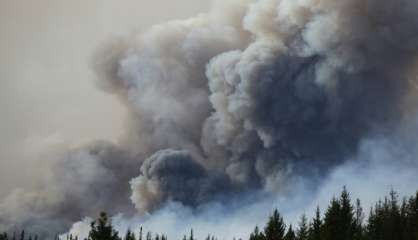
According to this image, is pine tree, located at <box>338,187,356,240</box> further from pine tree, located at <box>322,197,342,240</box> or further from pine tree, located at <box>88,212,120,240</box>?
pine tree, located at <box>88,212,120,240</box>

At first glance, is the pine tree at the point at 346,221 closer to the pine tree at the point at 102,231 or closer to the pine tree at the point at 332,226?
the pine tree at the point at 332,226

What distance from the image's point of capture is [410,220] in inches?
3061

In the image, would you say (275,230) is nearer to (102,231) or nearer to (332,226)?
(332,226)

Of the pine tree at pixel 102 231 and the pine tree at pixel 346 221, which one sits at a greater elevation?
the pine tree at pixel 346 221

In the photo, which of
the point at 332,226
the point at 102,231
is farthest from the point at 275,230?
the point at 102,231

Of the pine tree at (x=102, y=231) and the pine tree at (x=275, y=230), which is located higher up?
the pine tree at (x=275, y=230)

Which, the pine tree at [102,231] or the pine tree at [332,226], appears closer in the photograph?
the pine tree at [102,231]


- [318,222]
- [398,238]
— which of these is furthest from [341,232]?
[398,238]

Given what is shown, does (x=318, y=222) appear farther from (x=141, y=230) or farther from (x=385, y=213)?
(x=141, y=230)

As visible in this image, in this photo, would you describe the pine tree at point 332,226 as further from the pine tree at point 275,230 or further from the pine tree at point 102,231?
the pine tree at point 102,231

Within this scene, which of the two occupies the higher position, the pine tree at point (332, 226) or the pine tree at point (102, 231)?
the pine tree at point (332, 226)

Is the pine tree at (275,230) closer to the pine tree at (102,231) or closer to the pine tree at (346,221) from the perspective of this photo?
the pine tree at (346,221)

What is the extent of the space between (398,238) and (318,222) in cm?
2733

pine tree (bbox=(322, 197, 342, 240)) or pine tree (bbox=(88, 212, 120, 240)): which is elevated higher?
pine tree (bbox=(322, 197, 342, 240))
